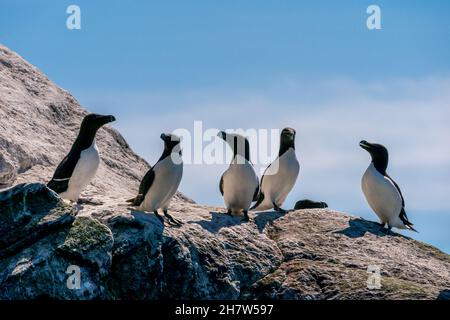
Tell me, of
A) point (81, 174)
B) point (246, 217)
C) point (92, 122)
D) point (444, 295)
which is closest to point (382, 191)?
point (246, 217)

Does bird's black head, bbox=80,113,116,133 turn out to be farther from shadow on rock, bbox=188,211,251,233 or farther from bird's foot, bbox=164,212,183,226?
bird's foot, bbox=164,212,183,226

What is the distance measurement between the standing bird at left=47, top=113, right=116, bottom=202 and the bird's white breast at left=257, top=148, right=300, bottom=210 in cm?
380

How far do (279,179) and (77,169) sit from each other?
14.5 feet

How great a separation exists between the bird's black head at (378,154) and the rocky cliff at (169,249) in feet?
5.65

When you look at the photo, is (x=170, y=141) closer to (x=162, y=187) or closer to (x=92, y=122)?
(x=162, y=187)

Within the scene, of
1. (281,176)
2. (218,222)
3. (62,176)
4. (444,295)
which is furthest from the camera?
(281,176)

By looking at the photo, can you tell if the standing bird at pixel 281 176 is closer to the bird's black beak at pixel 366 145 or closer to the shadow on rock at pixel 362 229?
the bird's black beak at pixel 366 145

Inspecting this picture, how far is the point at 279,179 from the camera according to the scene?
69.6 ft

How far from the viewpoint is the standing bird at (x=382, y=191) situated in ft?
68.1

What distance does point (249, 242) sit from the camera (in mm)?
17766

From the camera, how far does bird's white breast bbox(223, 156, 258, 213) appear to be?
63.2ft
